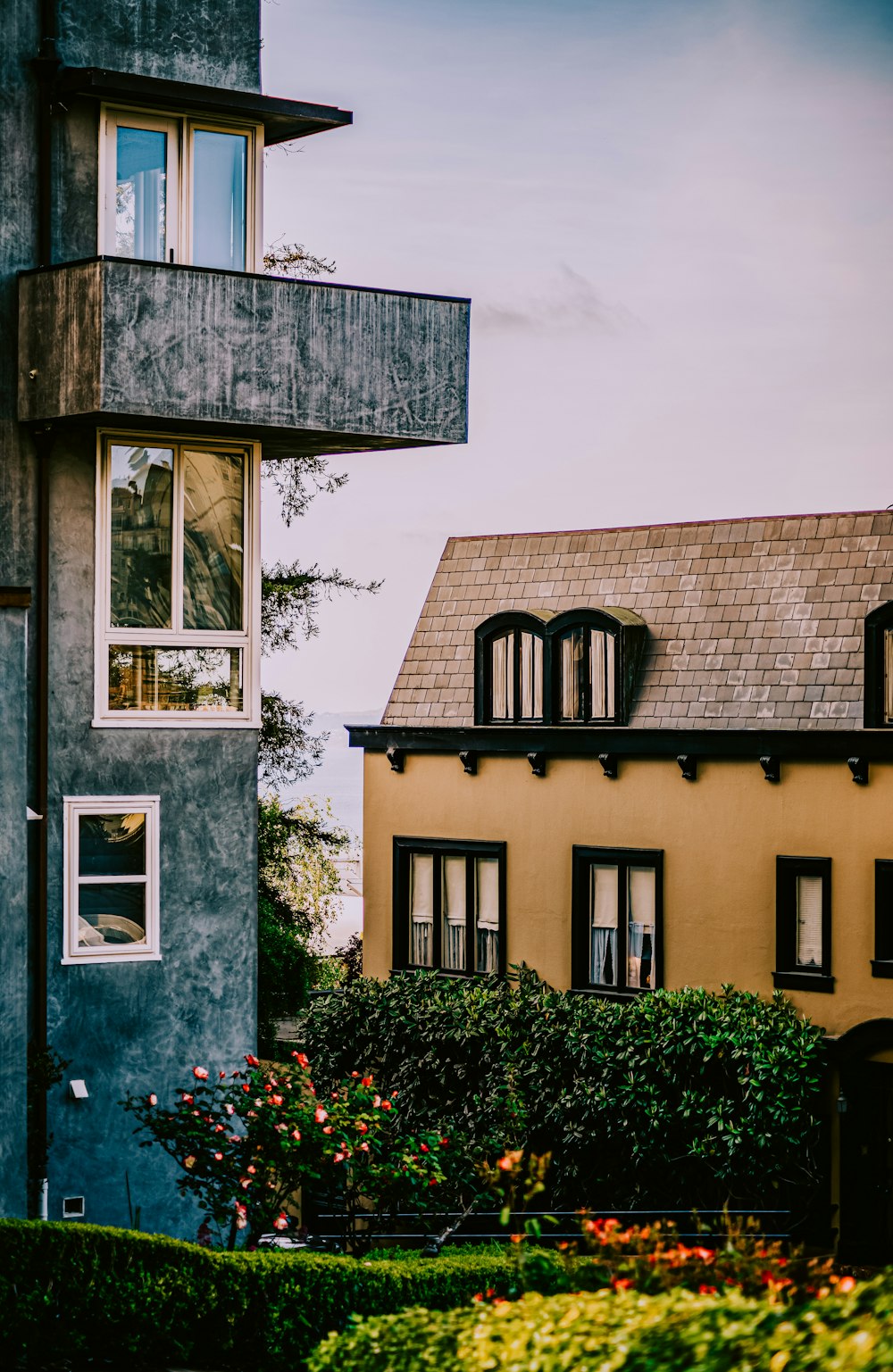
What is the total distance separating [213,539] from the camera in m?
15.7

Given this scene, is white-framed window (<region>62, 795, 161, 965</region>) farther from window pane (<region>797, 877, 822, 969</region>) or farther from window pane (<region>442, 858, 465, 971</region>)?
window pane (<region>442, 858, 465, 971</region>)

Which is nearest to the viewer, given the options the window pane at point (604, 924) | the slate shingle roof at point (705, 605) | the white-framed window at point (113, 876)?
the white-framed window at point (113, 876)

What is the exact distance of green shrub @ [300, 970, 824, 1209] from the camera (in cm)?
2123

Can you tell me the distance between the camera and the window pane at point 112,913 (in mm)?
15086

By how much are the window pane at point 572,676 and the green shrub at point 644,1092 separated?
4.31 meters

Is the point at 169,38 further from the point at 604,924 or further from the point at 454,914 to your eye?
the point at 454,914

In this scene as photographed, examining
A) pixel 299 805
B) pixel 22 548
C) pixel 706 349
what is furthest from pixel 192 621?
pixel 706 349

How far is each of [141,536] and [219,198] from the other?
326cm

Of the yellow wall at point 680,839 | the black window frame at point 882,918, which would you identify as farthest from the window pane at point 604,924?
the black window frame at point 882,918

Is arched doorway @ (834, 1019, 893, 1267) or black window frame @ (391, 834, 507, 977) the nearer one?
arched doorway @ (834, 1019, 893, 1267)

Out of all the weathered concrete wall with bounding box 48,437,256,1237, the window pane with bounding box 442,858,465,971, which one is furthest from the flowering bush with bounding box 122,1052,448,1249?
the window pane with bounding box 442,858,465,971

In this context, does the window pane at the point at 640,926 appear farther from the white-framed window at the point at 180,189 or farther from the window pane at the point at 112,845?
the white-framed window at the point at 180,189

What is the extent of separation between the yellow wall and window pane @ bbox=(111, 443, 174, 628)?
10.3 meters

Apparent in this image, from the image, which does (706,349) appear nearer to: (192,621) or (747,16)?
(747,16)
